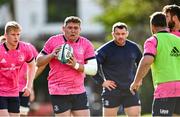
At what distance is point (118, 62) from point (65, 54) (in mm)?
2021

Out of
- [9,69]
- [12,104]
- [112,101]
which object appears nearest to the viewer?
[9,69]

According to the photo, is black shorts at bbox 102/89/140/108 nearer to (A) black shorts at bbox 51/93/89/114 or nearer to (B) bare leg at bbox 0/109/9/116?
(A) black shorts at bbox 51/93/89/114

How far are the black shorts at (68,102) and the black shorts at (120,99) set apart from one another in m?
1.50

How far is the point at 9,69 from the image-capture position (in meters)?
13.8

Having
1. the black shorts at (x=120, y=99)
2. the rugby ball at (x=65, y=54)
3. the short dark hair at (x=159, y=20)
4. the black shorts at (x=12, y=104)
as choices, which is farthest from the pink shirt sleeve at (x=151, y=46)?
the black shorts at (x=12, y=104)

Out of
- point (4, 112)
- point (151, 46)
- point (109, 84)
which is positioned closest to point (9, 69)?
point (4, 112)

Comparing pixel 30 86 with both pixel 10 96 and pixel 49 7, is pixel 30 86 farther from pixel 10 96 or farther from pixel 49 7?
pixel 49 7

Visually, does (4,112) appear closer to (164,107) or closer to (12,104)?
(12,104)

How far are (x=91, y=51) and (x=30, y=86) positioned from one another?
1570mm

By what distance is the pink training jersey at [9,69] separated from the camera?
45.1 ft

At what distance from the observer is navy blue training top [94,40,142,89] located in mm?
14891

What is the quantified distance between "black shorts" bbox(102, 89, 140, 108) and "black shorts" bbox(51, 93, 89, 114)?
150cm

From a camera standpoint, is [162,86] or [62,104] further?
[62,104]

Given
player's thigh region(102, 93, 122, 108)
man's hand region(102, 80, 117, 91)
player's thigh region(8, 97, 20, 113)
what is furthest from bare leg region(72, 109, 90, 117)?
player's thigh region(102, 93, 122, 108)
